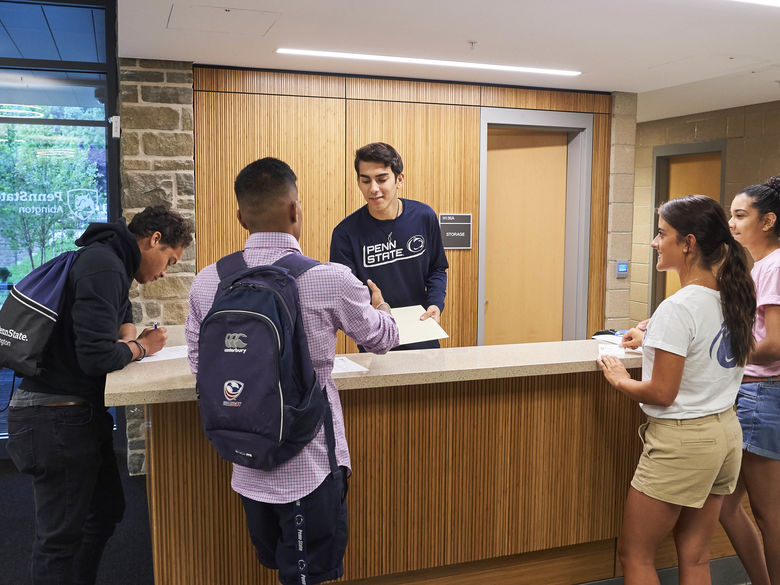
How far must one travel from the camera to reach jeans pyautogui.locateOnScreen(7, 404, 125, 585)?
2113mm

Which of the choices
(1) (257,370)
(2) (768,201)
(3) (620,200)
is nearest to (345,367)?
(1) (257,370)

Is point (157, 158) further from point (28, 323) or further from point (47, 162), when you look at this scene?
point (28, 323)

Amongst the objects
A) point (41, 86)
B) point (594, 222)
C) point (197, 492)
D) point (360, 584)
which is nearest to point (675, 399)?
point (360, 584)

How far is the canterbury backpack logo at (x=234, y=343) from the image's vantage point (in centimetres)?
147

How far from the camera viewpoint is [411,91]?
14.7ft

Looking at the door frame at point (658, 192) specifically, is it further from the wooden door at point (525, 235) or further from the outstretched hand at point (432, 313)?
the outstretched hand at point (432, 313)

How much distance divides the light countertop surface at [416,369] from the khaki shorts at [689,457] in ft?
1.27

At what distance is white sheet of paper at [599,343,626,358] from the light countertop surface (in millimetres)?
25

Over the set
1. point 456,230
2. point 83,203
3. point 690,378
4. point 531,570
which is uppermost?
point 83,203

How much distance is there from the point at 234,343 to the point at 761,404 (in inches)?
66.4

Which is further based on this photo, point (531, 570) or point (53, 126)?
point (53, 126)

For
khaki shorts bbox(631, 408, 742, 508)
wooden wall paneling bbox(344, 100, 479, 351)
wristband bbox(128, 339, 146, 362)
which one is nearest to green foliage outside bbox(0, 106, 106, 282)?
Result: wooden wall paneling bbox(344, 100, 479, 351)

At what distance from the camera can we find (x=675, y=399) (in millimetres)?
1921

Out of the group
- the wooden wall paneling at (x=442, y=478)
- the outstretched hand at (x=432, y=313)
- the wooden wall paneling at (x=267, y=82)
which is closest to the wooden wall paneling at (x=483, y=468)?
the wooden wall paneling at (x=442, y=478)
